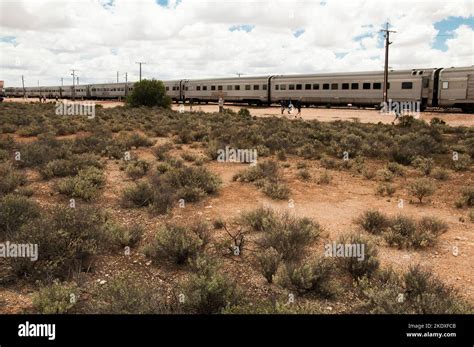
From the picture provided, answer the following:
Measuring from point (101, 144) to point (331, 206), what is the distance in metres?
10.1

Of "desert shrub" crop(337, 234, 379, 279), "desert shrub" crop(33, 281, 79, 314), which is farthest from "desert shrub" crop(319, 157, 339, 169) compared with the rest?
"desert shrub" crop(33, 281, 79, 314)

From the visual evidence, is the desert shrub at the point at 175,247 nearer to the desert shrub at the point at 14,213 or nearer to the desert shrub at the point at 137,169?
the desert shrub at the point at 14,213

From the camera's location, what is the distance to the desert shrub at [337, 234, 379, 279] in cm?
551

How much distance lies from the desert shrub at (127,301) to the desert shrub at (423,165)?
1054 centimetres

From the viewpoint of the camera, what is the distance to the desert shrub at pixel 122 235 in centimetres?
624

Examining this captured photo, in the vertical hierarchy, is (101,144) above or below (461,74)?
below

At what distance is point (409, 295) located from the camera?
479 cm

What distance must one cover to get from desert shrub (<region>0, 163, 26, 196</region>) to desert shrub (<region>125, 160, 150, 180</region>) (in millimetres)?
2726

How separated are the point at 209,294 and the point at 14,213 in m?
4.53

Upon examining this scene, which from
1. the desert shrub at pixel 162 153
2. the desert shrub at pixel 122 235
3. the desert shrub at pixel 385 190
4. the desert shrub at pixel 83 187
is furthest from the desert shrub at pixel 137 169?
the desert shrub at pixel 385 190

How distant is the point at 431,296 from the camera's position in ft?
13.9

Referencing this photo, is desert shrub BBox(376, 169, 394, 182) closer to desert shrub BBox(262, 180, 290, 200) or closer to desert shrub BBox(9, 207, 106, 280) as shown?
desert shrub BBox(262, 180, 290, 200)
